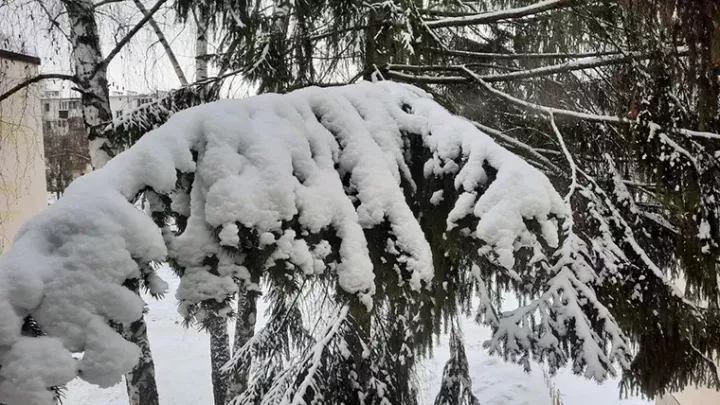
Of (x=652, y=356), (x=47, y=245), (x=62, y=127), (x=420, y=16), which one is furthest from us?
(x=62, y=127)

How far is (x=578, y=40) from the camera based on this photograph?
2604mm

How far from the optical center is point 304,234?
3.88 ft

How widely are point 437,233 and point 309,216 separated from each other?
0.57 meters

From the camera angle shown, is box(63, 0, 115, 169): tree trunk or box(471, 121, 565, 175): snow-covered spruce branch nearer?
box(471, 121, 565, 175): snow-covered spruce branch

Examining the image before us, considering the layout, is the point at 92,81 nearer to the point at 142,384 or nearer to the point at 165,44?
the point at 165,44

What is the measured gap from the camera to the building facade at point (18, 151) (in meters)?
4.52

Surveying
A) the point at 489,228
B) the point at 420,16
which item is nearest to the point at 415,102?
the point at 489,228

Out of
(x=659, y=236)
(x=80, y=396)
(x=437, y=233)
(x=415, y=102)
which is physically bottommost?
(x=80, y=396)

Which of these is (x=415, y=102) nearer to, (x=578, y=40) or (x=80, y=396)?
(x=578, y=40)

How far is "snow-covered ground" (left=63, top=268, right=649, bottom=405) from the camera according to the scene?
262 inches

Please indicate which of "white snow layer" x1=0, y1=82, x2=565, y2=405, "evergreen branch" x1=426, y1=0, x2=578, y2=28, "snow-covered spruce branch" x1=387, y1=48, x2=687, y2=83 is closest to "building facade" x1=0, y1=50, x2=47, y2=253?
"snow-covered spruce branch" x1=387, y1=48, x2=687, y2=83

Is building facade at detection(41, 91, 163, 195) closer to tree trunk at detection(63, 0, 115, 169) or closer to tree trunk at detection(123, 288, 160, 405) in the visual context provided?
tree trunk at detection(63, 0, 115, 169)

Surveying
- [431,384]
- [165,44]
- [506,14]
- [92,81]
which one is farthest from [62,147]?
[506,14]

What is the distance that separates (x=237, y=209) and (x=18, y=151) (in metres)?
5.33
